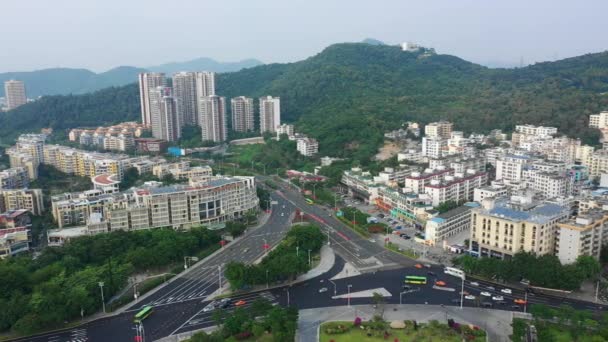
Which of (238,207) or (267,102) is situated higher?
(267,102)

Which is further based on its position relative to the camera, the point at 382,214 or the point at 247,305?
the point at 382,214

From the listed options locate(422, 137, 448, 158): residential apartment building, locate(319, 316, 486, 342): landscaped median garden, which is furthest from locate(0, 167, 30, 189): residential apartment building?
locate(422, 137, 448, 158): residential apartment building

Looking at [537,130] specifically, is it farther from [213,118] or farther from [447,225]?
[213,118]

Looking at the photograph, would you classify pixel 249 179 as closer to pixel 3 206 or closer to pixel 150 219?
pixel 150 219

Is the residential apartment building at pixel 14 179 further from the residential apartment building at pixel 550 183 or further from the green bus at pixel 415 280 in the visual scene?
the residential apartment building at pixel 550 183

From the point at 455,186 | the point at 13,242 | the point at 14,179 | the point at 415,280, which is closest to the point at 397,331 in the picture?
the point at 415,280

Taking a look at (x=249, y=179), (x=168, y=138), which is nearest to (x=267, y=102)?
(x=168, y=138)
